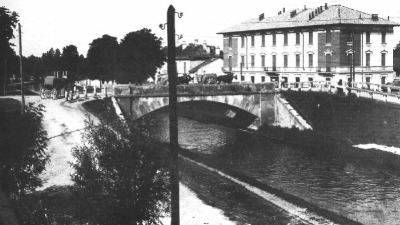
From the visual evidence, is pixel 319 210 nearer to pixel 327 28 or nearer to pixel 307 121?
pixel 307 121

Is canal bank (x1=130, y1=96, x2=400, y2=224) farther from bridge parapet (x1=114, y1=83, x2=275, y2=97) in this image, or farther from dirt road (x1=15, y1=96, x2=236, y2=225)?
dirt road (x1=15, y1=96, x2=236, y2=225)

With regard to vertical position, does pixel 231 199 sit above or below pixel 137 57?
below

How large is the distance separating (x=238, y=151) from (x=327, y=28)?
3168cm

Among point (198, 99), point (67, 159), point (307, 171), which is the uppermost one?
point (198, 99)

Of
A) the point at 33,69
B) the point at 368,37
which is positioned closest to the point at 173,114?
the point at 368,37

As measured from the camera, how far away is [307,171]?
3303cm

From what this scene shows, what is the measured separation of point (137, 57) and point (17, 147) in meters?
41.3

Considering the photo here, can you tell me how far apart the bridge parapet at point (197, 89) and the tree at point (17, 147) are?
23218 millimetres

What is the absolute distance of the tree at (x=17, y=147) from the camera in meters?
15.8

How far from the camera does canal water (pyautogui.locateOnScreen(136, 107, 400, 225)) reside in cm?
2456

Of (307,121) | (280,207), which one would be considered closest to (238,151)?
(307,121)

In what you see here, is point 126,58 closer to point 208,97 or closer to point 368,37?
point 208,97

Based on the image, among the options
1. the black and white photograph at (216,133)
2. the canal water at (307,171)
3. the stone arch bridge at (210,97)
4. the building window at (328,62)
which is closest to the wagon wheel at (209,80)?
the black and white photograph at (216,133)

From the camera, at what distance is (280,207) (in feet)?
82.2
